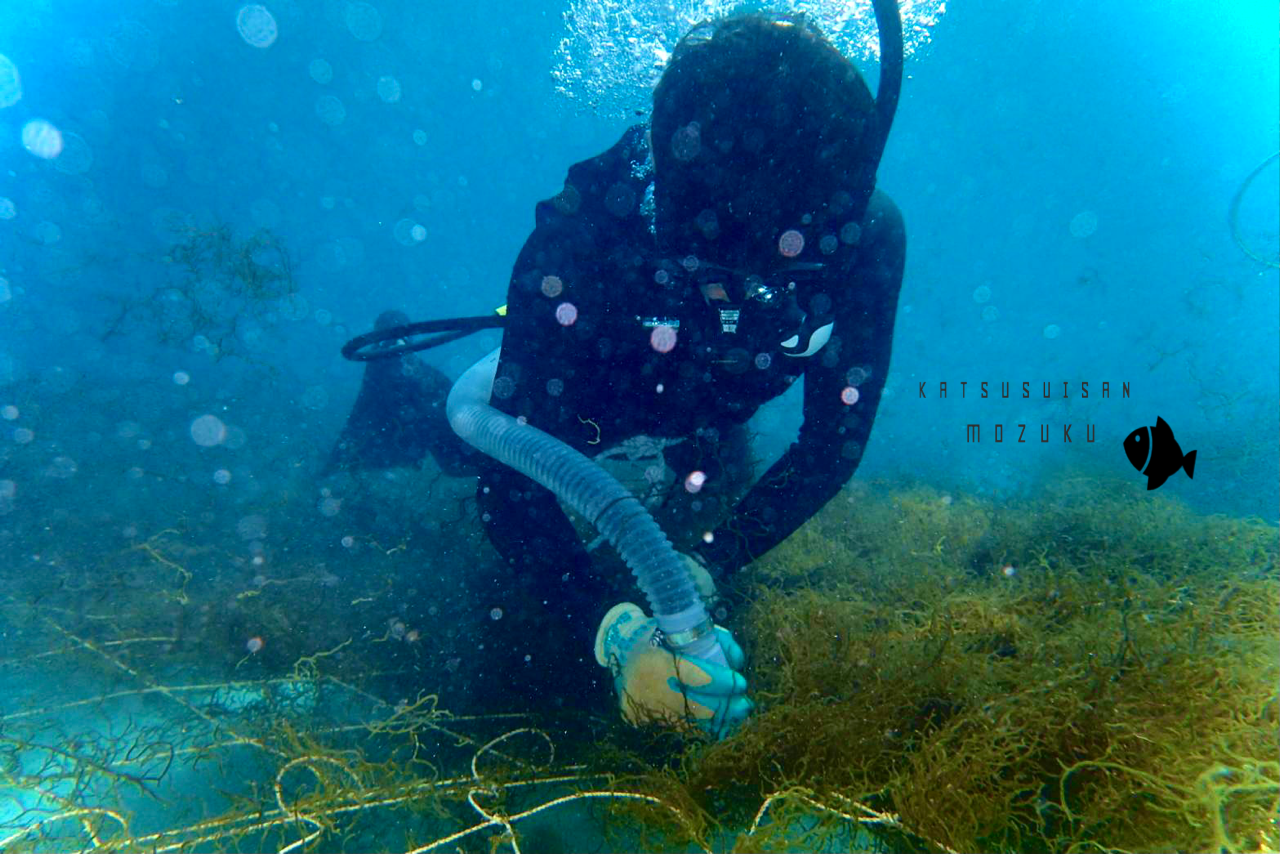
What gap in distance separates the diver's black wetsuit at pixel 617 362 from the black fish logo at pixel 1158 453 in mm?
1171

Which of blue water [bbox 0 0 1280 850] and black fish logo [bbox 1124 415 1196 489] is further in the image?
blue water [bbox 0 0 1280 850]

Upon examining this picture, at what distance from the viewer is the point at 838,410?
322 cm

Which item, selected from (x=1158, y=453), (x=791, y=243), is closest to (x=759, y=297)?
(x=791, y=243)

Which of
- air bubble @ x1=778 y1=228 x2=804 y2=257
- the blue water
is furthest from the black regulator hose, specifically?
the blue water

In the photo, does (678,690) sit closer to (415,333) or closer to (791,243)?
(791,243)

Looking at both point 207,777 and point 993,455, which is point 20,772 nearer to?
point 207,777

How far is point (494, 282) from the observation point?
125 ft

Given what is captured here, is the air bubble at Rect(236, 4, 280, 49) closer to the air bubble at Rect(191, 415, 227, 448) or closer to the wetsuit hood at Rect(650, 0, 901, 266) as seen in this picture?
the air bubble at Rect(191, 415, 227, 448)

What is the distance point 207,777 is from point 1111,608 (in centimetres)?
406

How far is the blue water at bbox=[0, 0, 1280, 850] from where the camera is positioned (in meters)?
8.20

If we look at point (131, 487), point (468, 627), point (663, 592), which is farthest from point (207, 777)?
point (131, 487)

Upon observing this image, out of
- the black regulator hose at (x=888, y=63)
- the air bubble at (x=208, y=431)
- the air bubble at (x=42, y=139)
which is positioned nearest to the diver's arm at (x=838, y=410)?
the black regulator hose at (x=888, y=63)

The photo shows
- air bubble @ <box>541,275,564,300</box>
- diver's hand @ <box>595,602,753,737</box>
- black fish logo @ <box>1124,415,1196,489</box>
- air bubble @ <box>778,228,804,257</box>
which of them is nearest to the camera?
diver's hand @ <box>595,602,753,737</box>

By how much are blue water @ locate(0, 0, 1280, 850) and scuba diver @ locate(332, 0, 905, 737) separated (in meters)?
3.30
